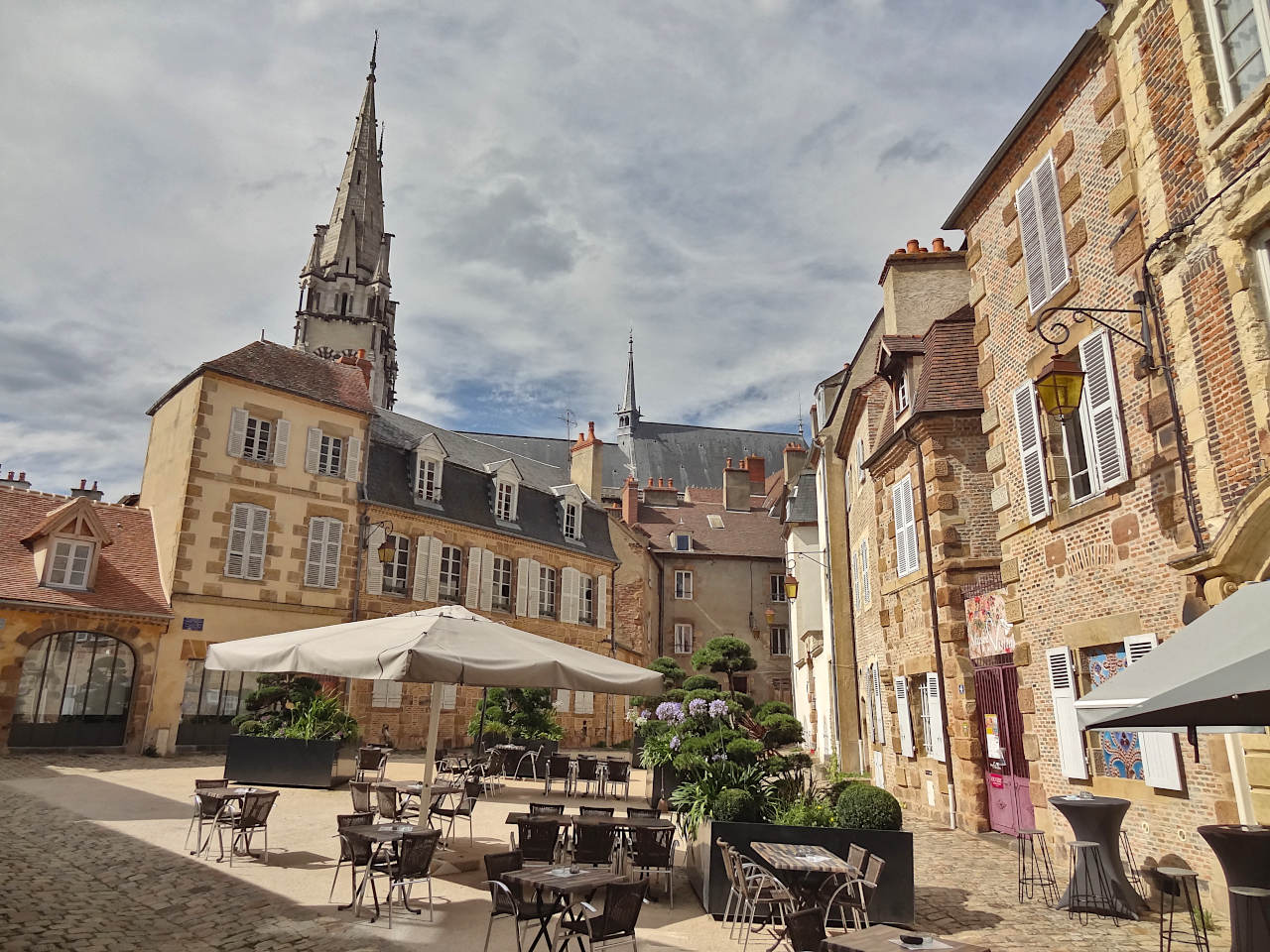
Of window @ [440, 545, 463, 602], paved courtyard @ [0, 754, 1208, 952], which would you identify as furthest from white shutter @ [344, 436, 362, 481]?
paved courtyard @ [0, 754, 1208, 952]

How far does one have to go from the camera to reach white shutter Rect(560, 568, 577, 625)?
81.6ft

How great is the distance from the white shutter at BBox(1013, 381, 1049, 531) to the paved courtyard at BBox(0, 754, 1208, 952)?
12.1 feet

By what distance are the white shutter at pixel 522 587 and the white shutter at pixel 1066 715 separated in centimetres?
1680

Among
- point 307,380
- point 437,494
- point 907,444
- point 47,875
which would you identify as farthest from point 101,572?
point 907,444

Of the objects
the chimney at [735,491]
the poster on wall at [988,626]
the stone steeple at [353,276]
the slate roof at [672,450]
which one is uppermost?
the stone steeple at [353,276]

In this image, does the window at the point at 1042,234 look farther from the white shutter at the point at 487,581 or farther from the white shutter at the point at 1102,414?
the white shutter at the point at 487,581

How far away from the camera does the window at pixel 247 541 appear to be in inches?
706

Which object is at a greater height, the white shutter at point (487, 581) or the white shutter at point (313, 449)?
the white shutter at point (313, 449)

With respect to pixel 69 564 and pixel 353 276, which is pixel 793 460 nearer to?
pixel 69 564

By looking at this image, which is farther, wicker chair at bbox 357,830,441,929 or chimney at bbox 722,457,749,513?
chimney at bbox 722,457,749,513

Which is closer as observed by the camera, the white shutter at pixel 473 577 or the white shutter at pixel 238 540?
the white shutter at pixel 238 540

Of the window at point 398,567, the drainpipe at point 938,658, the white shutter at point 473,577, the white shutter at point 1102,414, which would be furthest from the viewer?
the white shutter at point 473,577

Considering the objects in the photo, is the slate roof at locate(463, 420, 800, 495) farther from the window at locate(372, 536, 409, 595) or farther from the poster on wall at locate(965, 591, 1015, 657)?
the poster on wall at locate(965, 591, 1015, 657)

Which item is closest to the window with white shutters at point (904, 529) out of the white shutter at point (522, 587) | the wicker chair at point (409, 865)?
the wicker chair at point (409, 865)
